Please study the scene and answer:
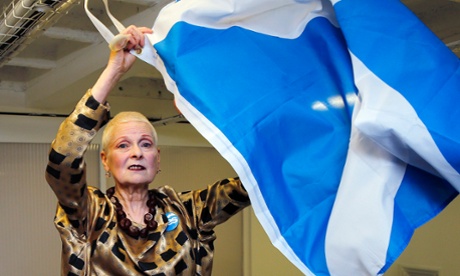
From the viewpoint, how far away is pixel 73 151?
167cm

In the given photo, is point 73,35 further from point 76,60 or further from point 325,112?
point 325,112

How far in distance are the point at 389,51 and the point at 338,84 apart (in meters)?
0.16

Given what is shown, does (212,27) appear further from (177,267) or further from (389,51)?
(177,267)

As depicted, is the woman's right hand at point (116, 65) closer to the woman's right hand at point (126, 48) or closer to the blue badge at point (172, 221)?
the woman's right hand at point (126, 48)

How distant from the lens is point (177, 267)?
1.84m

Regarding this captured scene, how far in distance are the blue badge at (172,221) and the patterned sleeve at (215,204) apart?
7cm

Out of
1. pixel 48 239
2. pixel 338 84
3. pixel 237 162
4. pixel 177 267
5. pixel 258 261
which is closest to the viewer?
pixel 237 162

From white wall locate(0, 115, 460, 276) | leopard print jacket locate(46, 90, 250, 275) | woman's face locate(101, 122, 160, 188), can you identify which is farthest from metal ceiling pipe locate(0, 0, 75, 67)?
white wall locate(0, 115, 460, 276)

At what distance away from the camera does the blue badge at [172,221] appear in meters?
1.89

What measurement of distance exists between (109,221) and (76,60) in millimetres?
2500

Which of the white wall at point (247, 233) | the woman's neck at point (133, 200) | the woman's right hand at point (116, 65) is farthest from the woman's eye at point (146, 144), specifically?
Answer: the white wall at point (247, 233)

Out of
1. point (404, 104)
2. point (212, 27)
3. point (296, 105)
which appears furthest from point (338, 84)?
point (212, 27)

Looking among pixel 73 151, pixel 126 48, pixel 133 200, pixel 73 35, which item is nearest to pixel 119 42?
pixel 126 48

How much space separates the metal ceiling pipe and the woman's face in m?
0.68
